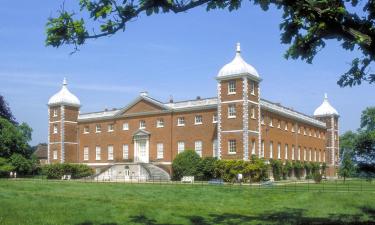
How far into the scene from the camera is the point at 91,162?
214 ft

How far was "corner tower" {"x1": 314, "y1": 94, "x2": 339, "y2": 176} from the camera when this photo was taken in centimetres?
7612

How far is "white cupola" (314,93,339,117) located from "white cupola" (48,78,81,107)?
36.5 m

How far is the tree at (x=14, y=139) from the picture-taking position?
58.7 metres

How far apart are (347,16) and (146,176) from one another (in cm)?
4685

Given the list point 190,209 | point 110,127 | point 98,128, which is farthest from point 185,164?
point 190,209

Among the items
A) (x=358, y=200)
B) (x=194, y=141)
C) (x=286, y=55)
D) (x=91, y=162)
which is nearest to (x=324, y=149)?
(x=194, y=141)

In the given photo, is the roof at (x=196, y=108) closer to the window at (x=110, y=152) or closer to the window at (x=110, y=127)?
the window at (x=110, y=127)

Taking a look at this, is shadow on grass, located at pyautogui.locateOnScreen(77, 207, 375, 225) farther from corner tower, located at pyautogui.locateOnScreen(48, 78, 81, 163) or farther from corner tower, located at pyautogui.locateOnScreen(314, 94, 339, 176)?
corner tower, located at pyautogui.locateOnScreen(314, 94, 339, 176)

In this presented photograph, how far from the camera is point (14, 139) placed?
59781mm

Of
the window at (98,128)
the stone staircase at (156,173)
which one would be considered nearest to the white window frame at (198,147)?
the stone staircase at (156,173)

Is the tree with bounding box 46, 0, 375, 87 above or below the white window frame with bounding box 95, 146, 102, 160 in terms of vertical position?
above

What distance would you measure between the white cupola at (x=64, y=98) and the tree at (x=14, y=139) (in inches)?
214

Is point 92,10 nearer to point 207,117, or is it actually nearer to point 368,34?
point 368,34

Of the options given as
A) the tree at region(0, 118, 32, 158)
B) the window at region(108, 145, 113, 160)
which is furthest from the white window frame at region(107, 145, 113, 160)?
the tree at region(0, 118, 32, 158)
